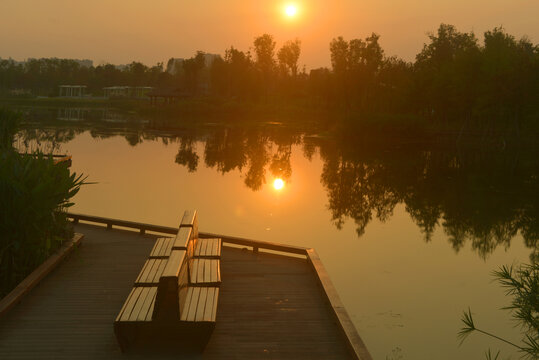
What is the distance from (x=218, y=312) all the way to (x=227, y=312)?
0.41 ft

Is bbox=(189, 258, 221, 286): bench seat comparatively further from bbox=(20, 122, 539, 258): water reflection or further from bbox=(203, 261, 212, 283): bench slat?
bbox=(20, 122, 539, 258): water reflection

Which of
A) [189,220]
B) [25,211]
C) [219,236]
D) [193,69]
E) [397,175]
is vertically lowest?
[219,236]

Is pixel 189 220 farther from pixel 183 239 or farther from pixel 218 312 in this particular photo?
pixel 218 312

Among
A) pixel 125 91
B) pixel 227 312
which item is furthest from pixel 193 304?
pixel 125 91

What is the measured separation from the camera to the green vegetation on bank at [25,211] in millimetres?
8773

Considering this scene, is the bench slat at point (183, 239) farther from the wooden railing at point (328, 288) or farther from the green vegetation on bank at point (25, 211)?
the green vegetation on bank at point (25, 211)

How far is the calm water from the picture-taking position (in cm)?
1104

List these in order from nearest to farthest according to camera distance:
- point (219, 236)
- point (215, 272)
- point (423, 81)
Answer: point (215, 272) < point (219, 236) < point (423, 81)

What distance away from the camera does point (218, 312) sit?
7.96 meters

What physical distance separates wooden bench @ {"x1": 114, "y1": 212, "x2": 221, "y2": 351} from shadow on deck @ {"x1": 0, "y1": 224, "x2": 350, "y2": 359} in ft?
0.92

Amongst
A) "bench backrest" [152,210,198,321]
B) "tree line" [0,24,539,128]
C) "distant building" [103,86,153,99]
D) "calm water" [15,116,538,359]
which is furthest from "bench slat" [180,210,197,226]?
"distant building" [103,86,153,99]

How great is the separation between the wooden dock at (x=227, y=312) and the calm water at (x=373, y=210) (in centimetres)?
179

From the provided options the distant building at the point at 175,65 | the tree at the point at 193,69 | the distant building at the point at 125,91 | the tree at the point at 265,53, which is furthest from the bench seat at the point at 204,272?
the distant building at the point at 175,65

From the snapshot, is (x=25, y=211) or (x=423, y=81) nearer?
(x=25, y=211)
